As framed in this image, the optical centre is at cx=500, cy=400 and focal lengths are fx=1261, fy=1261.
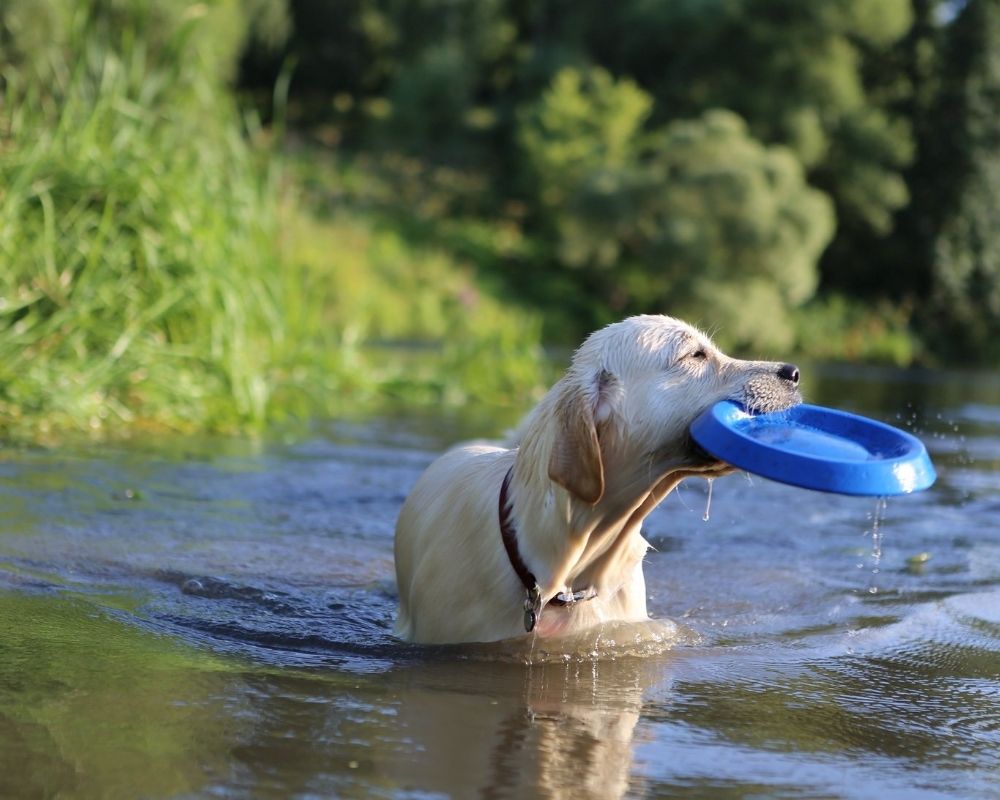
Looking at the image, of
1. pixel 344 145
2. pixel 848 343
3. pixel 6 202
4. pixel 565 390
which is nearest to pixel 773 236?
pixel 848 343

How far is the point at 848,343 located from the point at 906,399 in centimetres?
1912

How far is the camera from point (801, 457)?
444cm

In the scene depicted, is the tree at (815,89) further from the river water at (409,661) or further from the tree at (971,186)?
the river water at (409,661)

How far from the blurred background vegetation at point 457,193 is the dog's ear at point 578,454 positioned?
569 centimetres

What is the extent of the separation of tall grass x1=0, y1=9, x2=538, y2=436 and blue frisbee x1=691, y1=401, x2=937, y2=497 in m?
6.01

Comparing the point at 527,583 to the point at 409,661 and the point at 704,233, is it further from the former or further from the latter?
the point at 704,233

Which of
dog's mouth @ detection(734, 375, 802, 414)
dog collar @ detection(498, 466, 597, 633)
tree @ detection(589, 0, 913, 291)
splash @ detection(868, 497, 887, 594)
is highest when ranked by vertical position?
tree @ detection(589, 0, 913, 291)

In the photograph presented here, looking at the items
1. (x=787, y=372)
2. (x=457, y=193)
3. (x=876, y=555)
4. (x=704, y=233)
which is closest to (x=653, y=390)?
(x=787, y=372)

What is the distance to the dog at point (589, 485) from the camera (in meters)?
4.62

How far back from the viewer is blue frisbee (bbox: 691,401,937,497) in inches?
172

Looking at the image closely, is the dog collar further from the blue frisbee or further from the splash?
the splash

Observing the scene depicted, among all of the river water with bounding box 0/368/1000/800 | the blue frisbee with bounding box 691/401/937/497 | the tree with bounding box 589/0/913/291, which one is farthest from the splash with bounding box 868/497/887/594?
the tree with bounding box 589/0/913/291

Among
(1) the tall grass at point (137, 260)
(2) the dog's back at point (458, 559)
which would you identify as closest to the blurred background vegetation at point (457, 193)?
(1) the tall grass at point (137, 260)

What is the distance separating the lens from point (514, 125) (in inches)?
1800
